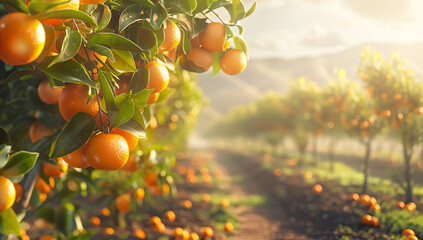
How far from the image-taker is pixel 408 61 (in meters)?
6.03

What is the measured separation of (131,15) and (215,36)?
0.43m

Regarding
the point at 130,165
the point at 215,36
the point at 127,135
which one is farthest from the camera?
the point at 130,165

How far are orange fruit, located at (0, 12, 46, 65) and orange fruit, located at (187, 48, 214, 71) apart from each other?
855 millimetres

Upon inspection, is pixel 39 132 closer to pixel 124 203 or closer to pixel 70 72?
pixel 70 72

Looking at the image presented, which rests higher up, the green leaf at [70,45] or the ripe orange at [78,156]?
the green leaf at [70,45]

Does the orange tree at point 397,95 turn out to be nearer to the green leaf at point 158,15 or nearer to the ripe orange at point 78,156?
the green leaf at point 158,15

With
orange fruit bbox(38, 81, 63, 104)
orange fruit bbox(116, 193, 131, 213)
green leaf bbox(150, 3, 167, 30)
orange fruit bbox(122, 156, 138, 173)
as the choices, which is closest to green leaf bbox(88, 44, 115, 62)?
green leaf bbox(150, 3, 167, 30)

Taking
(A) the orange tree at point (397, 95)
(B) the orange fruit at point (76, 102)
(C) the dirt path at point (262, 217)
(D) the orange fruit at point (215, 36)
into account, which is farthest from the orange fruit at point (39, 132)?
(A) the orange tree at point (397, 95)

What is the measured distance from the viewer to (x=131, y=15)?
1.36 metres

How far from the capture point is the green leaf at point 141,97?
Answer: 1.24 meters

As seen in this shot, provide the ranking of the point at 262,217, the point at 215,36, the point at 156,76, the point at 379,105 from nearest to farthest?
the point at 156,76
the point at 215,36
the point at 379,105
the point at 262,217

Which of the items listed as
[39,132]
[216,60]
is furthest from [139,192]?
[216,60]

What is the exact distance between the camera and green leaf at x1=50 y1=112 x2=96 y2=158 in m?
1.18

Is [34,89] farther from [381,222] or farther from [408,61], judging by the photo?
[408,61]
